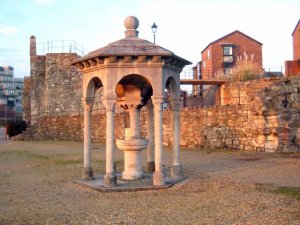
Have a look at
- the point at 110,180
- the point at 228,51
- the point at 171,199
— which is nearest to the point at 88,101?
the point at 110,180

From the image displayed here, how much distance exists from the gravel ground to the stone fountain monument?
3.25 feet

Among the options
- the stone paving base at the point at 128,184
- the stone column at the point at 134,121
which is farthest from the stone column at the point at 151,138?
the stone paving base at the point at 128,184

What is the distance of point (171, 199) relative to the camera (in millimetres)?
9555

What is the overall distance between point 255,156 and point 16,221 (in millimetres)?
13157

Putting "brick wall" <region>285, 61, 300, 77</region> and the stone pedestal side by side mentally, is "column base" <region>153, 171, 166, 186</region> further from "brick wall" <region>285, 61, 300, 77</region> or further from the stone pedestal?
"brick wall" <region>285, 61, 300, 77</region>

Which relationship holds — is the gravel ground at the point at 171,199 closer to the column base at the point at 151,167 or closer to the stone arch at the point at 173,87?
the column base at the point at 151,167

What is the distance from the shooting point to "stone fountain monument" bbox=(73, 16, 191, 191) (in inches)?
440

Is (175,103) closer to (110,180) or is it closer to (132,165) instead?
(132,165)

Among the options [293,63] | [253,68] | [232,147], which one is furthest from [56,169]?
[253,68]

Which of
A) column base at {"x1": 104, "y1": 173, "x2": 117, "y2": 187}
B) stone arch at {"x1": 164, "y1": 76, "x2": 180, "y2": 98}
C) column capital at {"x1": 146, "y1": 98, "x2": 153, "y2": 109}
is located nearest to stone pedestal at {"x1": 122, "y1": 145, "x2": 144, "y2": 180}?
column base at {"x1": 104, "y1": 173, "x2": 117, "y2": 187}

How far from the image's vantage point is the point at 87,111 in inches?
506

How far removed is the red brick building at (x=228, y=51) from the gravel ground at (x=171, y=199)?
3645 cm

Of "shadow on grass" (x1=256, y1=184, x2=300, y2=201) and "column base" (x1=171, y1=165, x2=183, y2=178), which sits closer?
"shadow on grass" (x1=256, y1=184, x2=300, y2=201)

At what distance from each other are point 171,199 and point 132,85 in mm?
4739
